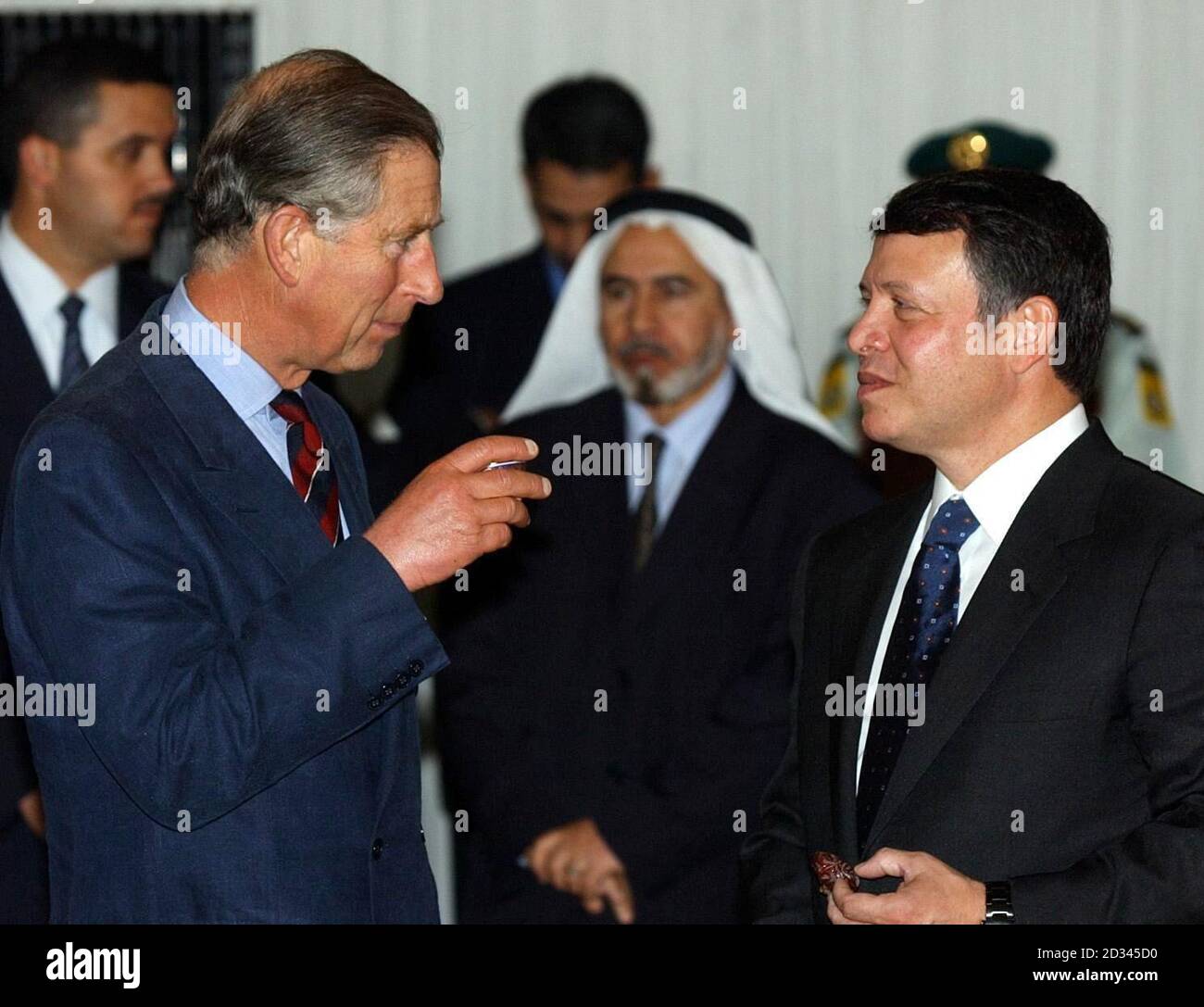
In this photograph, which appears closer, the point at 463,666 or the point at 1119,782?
the point at 1119,782

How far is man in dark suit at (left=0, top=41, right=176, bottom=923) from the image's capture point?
14.0 feet

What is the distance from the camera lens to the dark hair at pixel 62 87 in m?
4.55

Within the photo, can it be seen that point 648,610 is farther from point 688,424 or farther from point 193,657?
point 193,657

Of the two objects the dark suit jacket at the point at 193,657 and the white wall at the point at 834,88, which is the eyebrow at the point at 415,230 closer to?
the dark suit jacket at the point at 193,657

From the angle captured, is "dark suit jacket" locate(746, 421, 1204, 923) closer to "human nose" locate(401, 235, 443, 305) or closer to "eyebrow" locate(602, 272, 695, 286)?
"human nose" locate(401, 235, 443, 305)

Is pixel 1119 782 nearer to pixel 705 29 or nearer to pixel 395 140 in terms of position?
pixel 395 140

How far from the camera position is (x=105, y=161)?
4523 mm

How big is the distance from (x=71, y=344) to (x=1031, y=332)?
2.63 meters

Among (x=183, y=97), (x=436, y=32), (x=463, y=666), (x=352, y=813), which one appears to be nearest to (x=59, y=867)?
(x=352, y=813)

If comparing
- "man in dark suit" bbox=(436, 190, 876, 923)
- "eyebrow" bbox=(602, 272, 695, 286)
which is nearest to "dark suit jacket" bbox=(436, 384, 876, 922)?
"man in dark suit" bbox=(436, 190, 876, 923)

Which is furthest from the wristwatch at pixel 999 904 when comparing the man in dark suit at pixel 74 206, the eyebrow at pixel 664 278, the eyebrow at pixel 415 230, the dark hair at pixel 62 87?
the dark hair at pixel 62 87

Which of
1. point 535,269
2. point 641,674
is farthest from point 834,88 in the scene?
point 641,674

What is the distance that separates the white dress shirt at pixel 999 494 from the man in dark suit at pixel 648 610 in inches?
58.6
